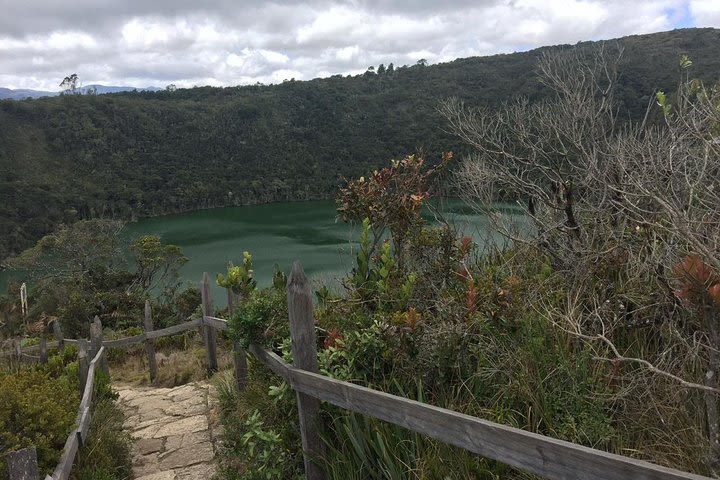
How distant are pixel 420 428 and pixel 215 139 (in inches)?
3151

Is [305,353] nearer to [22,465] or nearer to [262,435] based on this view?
[262,435]

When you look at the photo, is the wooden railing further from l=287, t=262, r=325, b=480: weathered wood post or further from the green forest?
l=287, t=262, r=325, b=480: weathered wood post

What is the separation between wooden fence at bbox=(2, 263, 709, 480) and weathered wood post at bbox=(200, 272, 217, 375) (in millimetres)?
2096

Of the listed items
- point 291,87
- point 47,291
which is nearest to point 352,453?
point 47,291

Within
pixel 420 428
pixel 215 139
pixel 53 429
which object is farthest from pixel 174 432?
pixel 215 139

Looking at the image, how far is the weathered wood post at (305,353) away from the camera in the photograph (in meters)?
2.69

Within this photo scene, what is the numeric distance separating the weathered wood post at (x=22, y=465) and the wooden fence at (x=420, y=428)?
0.01 m

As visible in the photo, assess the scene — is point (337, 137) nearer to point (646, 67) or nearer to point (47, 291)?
point (646, 67)

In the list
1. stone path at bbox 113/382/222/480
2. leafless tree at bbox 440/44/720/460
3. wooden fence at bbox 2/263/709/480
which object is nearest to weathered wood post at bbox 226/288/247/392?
stone path at bbox 113/382/222/480

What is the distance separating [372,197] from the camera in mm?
4230

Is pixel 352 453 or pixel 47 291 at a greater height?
pixel 352 453

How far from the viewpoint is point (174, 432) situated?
14.9 ft

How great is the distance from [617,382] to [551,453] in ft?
3.58

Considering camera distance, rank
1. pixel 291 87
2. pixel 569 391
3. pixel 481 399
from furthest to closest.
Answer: pixel 291 87 < pixel 481 399 < pixel 569 391
